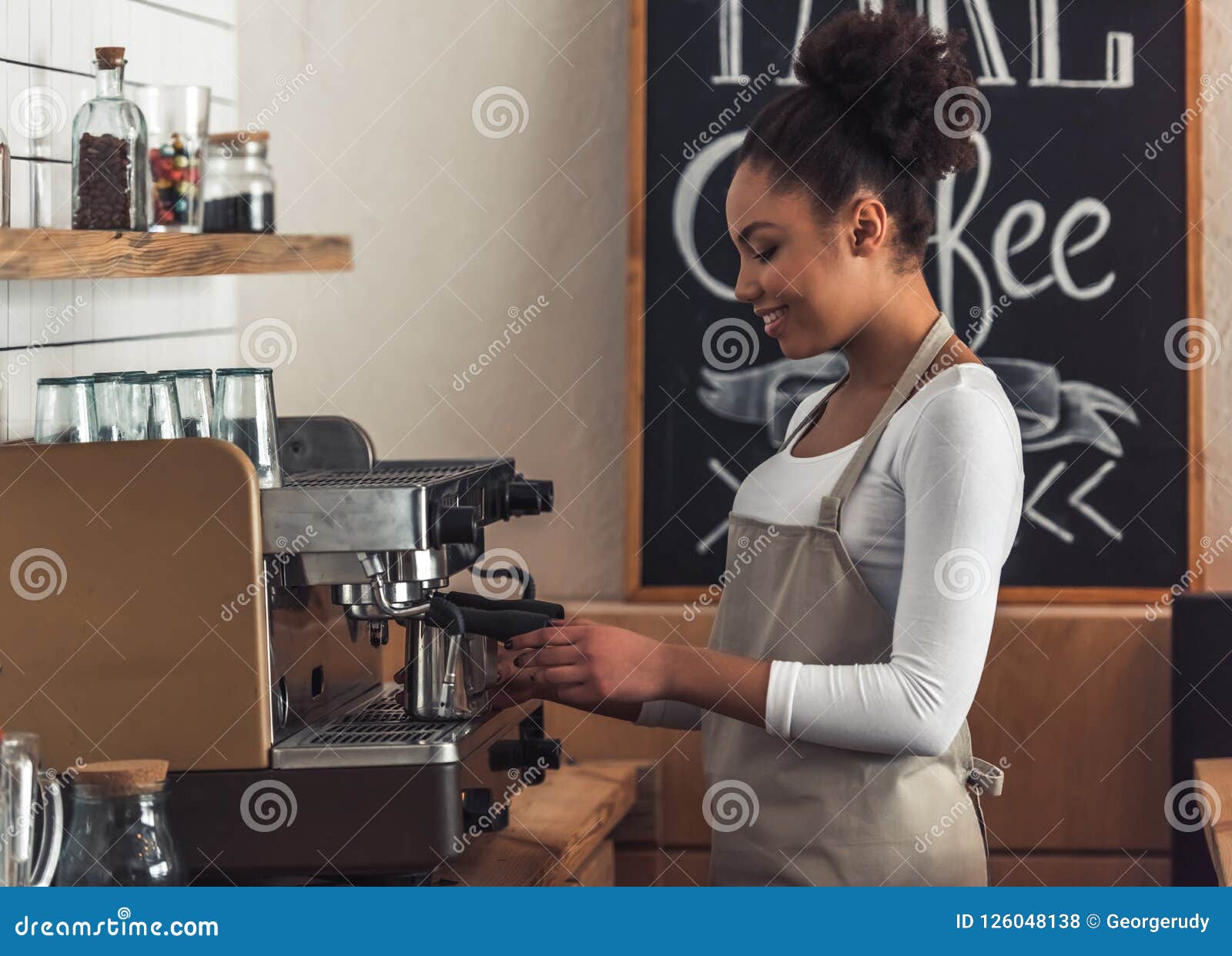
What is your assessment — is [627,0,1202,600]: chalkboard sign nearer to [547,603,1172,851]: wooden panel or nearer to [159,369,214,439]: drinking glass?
[547,603,1172,851]: wooden panel

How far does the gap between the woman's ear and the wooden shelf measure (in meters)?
0.73

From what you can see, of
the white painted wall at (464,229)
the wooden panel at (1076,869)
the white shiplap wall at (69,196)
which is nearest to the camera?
the white shiplap wall at (69,196)

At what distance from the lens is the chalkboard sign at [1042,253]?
6.99 ft

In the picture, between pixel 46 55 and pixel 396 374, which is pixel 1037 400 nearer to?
pixel 396 374

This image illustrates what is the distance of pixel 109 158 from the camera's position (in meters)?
1.54

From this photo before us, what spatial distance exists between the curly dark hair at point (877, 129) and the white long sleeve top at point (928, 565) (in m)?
0.18

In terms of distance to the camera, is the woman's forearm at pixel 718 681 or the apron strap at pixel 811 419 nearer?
the woman's forearm at pixel 718 681

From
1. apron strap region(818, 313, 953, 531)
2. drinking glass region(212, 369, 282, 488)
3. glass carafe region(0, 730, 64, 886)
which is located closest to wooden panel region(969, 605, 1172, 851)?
apron strap region(818, 313, 953, 531)

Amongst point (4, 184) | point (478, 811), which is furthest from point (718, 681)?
point (4, 184)

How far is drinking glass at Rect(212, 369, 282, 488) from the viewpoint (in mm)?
1319

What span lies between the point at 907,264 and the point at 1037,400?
978 mm

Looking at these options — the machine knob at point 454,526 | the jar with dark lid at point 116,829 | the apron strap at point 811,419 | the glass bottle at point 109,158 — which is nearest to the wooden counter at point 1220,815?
the apron strap at point 811,419

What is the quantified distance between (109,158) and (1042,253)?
1.36 metres

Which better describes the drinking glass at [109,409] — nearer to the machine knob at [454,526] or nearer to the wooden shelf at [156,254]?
the wooden shelf at [156,254]
